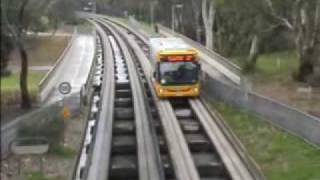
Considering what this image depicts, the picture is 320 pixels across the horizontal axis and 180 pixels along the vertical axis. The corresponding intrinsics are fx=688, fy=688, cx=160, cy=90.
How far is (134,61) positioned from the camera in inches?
2586

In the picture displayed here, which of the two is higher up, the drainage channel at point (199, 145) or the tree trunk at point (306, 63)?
the tree trunk at point (306, 63)

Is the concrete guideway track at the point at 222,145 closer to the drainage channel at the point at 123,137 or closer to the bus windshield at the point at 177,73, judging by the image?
the bus windshield at the point at 177,73

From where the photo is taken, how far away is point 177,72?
4034 centimetres

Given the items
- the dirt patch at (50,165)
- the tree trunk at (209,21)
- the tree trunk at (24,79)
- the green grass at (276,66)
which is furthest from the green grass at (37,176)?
the tree trunk at (209,21)

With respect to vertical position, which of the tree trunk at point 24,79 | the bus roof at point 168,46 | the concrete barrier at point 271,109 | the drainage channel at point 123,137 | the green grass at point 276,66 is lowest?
the green grass at point 276,66

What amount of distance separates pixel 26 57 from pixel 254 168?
48.5 feet

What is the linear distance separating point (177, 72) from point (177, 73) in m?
0.07

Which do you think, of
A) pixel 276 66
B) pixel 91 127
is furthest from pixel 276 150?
pixel 276 66

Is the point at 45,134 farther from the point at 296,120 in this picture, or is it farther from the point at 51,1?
the point at 296,120

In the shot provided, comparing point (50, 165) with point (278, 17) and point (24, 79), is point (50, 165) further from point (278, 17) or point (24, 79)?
point (278, 17)

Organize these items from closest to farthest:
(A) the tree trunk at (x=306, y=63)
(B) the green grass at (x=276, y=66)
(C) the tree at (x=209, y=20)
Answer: (A) the tree trunk at (x=306, y=63) < (B) the green grass at (x=276, y=66) < (C) the tree at (x=209, y=20)

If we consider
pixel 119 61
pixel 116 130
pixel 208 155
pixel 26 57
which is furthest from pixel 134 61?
pixel 26 57

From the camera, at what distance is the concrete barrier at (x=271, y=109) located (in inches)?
1080

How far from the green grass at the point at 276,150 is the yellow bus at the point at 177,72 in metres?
5.80
